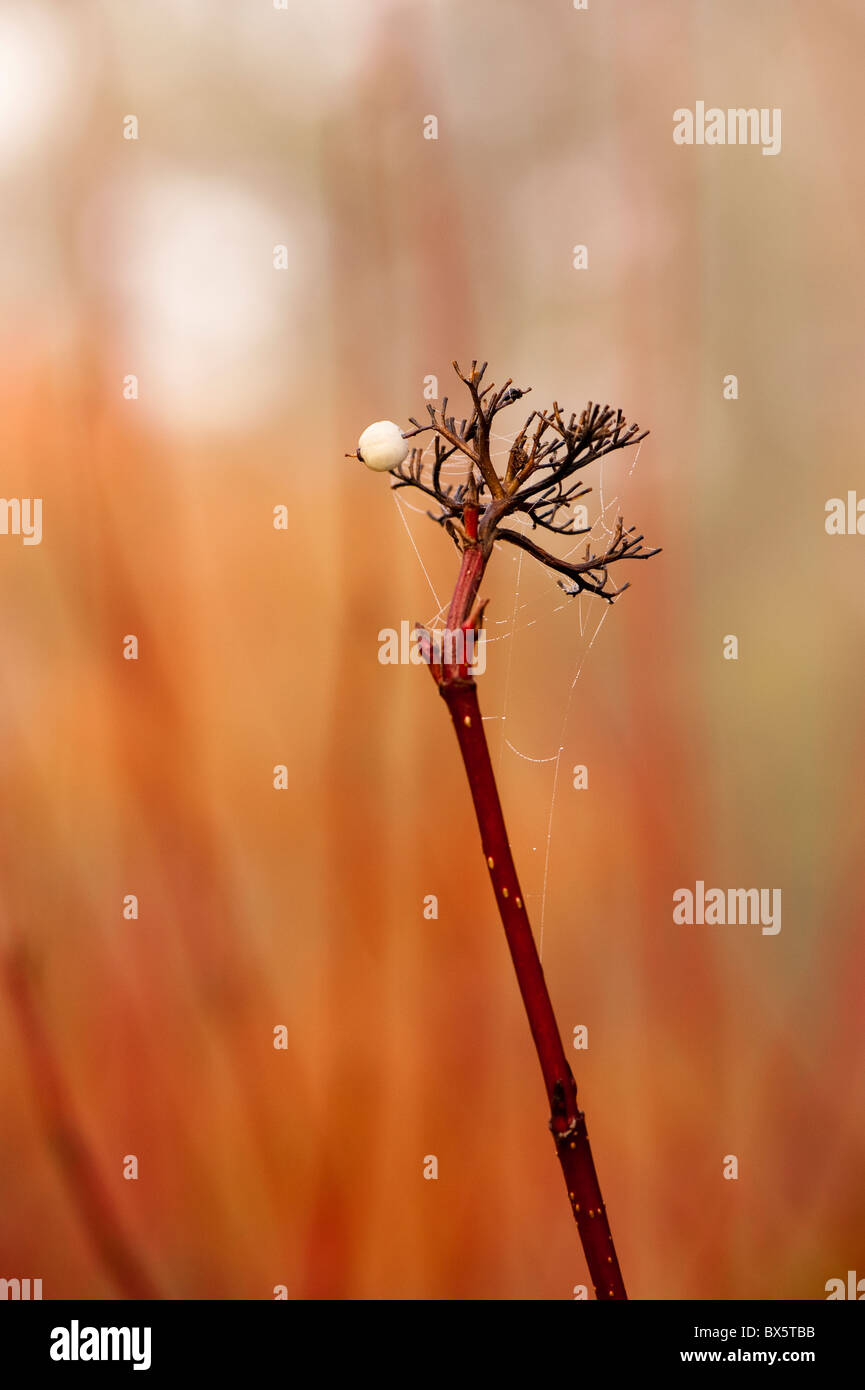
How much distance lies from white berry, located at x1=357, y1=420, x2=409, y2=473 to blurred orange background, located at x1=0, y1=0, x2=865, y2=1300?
84 cm

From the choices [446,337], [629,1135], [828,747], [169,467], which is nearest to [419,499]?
[446,337]

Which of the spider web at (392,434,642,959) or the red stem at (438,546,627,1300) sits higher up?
the spider web at (392,434,642,959)

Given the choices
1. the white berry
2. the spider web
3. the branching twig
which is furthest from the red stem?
the spider web

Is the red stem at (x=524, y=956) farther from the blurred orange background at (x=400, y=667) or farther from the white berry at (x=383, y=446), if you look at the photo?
the blurred orange background at (x=400, y=667)

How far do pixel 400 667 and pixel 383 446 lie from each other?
90cm

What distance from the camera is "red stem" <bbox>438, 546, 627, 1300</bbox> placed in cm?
103

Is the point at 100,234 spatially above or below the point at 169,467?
above

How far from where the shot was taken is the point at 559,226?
188 cm

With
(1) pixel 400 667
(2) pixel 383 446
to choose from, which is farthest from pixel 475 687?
(1) pixel 400 667

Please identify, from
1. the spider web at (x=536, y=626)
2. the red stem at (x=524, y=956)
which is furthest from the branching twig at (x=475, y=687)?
the spider web at (x=536, y=626)

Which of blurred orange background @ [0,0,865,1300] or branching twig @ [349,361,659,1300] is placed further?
blurred orange background @ [0,0,865,1300]

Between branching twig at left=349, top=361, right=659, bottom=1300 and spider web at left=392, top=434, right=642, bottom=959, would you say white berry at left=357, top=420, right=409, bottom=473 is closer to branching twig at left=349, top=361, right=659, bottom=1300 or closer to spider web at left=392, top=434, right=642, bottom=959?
branching twig at left=349, top=361, right=659, bottom=1300

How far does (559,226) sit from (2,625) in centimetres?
120

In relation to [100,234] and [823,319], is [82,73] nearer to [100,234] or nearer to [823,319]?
[100,234]
